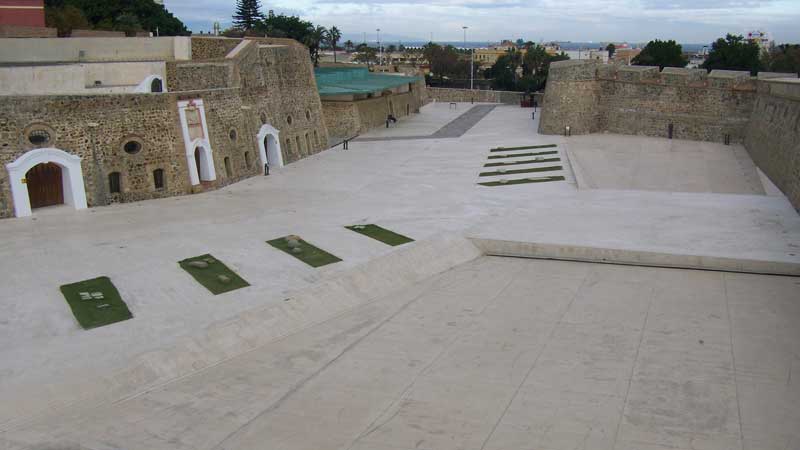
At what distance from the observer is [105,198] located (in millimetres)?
24359

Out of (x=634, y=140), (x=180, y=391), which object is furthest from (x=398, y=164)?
(x=180, y=391)

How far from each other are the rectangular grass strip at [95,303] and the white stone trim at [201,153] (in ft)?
31.6

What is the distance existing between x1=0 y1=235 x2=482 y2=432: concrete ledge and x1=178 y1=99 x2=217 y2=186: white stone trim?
33.2ft

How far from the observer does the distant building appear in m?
34.0

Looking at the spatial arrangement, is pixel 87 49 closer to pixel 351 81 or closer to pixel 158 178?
pixel 158 178

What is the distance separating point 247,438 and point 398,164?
76.6 feet

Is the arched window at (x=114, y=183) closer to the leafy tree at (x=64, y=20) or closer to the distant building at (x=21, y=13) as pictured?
the distant building at (x=21, y=13)

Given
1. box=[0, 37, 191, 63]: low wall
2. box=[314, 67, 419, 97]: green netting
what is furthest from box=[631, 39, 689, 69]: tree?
box=[0, 37, 191, 63]: low wall

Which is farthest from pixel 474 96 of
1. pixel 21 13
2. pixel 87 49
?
pixel 21 13

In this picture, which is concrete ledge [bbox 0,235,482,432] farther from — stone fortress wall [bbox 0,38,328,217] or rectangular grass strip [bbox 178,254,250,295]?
stone fortress wall [bbox 0,38,328,217]

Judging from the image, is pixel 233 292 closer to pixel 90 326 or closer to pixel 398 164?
pixel 90 326

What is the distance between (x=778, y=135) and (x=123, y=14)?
47.5 meters

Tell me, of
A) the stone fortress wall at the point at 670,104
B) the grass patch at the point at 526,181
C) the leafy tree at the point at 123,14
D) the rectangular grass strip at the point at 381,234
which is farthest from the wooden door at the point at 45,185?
the leafy tree at the point at 123,14

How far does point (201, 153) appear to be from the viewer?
27.4 m
